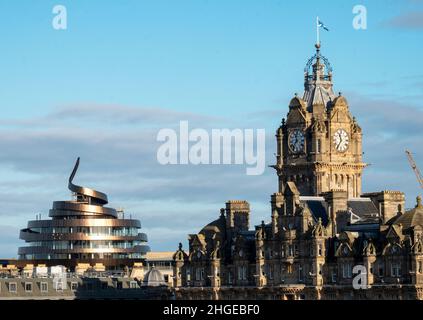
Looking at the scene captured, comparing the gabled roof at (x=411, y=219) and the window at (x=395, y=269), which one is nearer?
the window at (x=395, y=269)

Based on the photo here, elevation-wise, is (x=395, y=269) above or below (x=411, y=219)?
below

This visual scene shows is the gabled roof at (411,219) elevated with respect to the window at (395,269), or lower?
elevated

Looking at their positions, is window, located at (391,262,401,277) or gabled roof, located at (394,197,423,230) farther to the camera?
gabled roof, located at (394,197,423,230)

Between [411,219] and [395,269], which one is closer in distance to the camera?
[395,269]

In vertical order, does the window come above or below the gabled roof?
below
